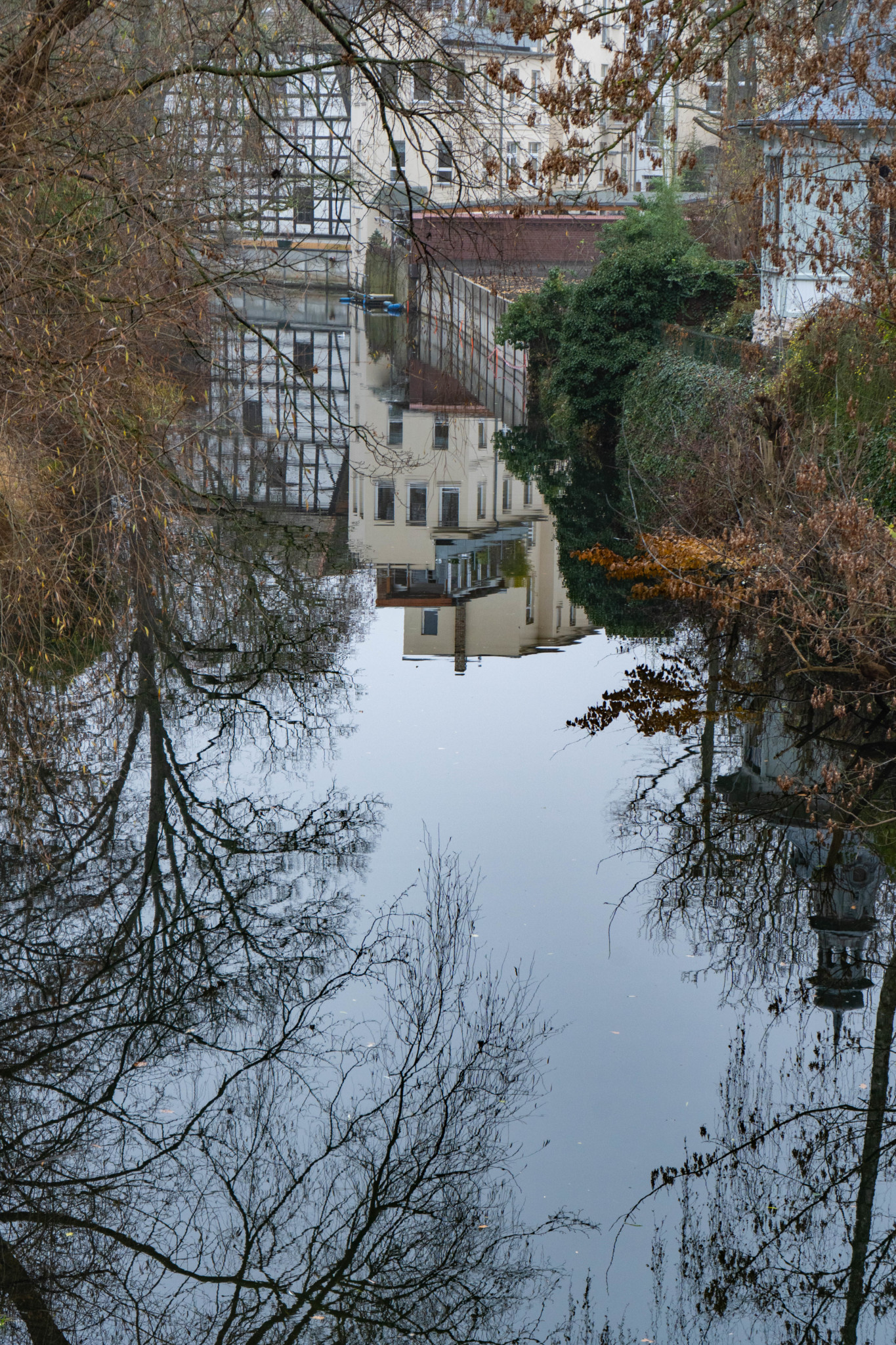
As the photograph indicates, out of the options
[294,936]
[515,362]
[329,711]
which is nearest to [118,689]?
[329,711]

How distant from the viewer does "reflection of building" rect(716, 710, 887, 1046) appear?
7832 mm

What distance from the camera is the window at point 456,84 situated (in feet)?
28.4

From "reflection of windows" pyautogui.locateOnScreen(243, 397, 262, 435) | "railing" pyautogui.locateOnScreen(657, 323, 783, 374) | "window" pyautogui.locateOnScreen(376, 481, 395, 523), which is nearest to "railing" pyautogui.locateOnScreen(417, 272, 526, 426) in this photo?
"reflection of windows" pyautogui.locateOnScreen(243, 397, 262, 435)

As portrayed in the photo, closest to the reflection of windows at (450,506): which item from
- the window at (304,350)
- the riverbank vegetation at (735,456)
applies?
the riverbank vegetation at (735,456)

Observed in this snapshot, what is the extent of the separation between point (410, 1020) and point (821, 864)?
3499mm

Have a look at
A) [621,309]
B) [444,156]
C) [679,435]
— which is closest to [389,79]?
[444,156]

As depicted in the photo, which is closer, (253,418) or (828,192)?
(828,192)

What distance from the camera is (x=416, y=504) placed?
2420 cm

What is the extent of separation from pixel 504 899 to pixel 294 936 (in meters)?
1.44

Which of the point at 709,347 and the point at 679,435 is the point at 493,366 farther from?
the point at 679,435

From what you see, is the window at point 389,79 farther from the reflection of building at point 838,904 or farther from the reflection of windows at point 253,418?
the reflection of windows at point 253,418

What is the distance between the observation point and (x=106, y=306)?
9094 millimetres

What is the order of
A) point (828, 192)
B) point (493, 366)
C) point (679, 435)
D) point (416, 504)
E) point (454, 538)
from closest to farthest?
point (828, 192) < point (679, 435) < point (454, 538) < point (416, 504) < point (493, 366)

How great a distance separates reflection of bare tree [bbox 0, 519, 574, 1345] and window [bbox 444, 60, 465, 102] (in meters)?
5.20
